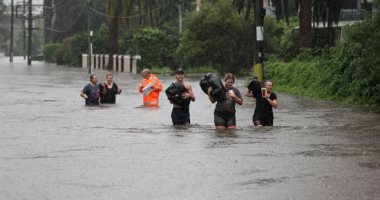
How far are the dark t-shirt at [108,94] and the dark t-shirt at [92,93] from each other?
0.40 metres

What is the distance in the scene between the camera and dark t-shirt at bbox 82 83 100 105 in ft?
85.1

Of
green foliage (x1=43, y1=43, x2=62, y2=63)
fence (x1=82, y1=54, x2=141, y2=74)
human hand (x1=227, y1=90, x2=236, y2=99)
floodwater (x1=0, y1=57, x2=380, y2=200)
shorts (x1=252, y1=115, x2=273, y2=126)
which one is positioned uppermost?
green foliage (x1=43, y1=43, x2=62, y2=63)

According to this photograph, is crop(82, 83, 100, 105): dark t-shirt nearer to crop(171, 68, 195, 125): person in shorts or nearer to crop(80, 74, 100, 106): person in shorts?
crop(80, 74, 100, 106): person in shorts

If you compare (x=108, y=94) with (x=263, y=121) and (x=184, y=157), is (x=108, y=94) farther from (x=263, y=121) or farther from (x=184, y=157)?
(x=184, y=157)

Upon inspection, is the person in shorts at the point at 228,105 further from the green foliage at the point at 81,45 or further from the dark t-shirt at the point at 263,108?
the green foliage at the point at 81,45

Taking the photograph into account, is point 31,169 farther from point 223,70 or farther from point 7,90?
point 223,70

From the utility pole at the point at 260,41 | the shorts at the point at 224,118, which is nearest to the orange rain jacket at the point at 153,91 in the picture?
the shorts at the point at 224,118

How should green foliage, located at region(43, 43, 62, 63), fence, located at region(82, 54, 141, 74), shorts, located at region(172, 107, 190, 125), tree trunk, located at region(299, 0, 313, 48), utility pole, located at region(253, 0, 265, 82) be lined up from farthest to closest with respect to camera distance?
1. green foliage, located at region(43, 43, 62, 63)
2. fence, located at region(82, 54, 141, 74)
3. tree trunk, located at region(299, 0, 313, 48)
4. utility pole, located at region(253, 0, 265, 82)
5. shorts, located at region(172, 107, 190, 125)

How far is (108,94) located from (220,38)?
29803 millimetres

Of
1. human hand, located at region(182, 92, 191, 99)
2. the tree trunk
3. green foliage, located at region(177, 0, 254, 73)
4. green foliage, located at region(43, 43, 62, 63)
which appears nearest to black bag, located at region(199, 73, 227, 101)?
human hand, located at region(182, 92, 191, 99)

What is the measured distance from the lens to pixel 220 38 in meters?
55.9

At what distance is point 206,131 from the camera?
18078mm

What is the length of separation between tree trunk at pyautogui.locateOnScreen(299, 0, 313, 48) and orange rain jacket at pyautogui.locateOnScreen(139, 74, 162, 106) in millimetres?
14631

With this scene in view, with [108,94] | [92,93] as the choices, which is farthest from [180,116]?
[108,94]
